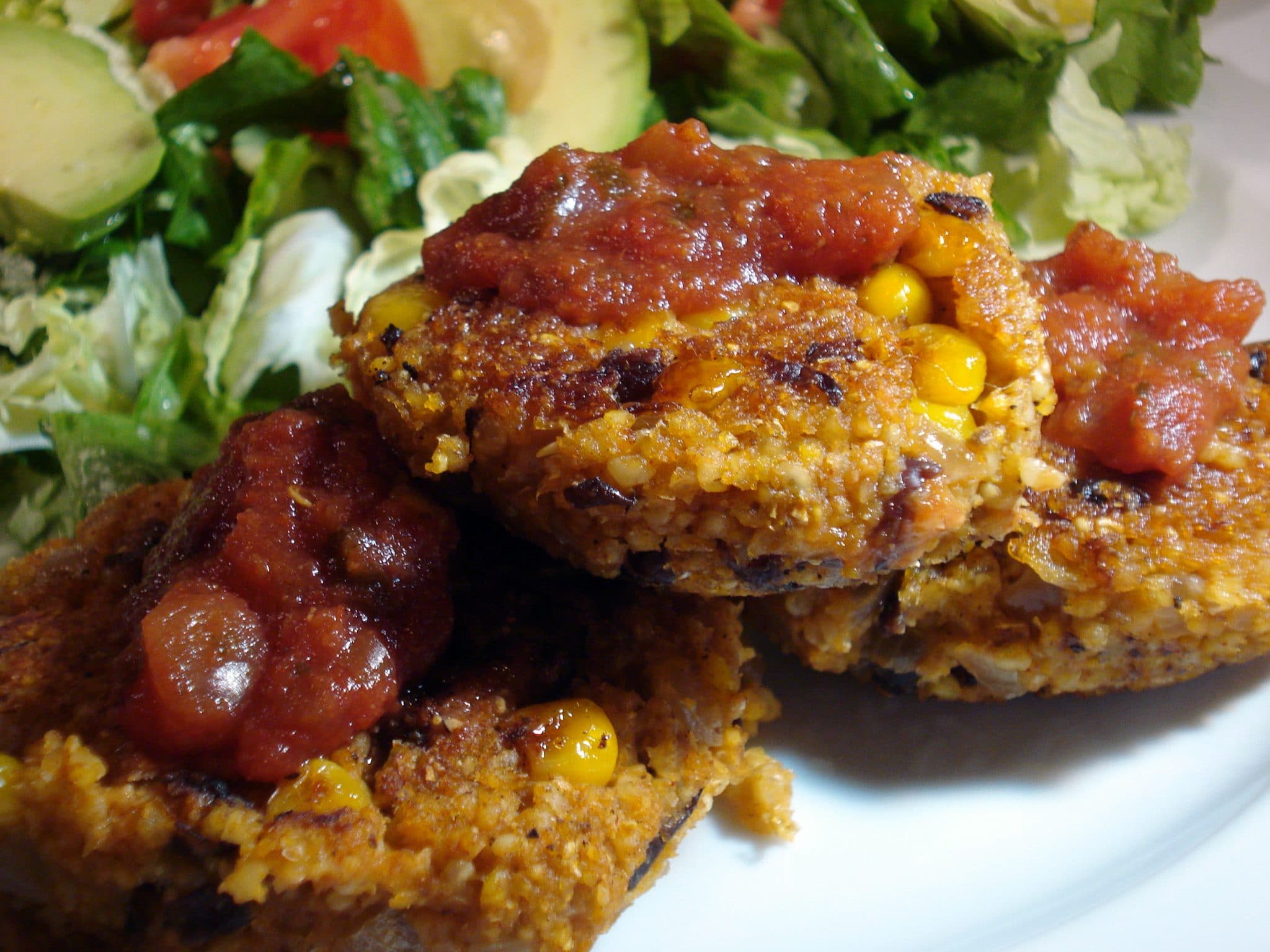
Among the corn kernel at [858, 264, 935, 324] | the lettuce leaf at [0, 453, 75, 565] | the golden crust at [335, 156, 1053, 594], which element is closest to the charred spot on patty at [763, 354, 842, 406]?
the golden crust at [335, 156, 1053, 594]

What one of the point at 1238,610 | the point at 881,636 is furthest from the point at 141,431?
the point at 1238,610

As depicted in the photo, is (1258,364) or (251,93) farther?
(251,93)

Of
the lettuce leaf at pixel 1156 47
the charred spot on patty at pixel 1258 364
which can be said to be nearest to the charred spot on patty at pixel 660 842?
the charred spot on patty at pixel 1258 364

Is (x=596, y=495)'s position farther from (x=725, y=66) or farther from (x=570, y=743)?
(x=725, y=66)

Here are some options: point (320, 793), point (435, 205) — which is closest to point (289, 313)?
point (435, 205)

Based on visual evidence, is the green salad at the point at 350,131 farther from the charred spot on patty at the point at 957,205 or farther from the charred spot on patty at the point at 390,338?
the charred spot on patty at the point at 957,205

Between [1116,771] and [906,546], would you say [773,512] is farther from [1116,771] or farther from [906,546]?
[1116,771]

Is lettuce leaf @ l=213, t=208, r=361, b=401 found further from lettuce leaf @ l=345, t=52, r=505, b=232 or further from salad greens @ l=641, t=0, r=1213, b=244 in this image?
salad greens @ l=641, t=0, r=1213, b=244
